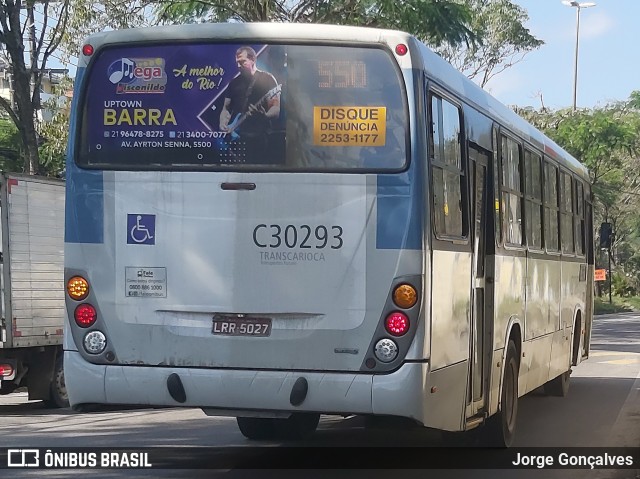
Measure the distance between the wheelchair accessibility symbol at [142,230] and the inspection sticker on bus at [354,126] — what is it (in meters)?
1.24

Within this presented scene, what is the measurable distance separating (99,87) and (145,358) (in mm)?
1893

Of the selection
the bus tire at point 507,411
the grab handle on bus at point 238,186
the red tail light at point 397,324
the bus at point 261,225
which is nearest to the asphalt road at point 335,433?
the bus tire at point 507,411

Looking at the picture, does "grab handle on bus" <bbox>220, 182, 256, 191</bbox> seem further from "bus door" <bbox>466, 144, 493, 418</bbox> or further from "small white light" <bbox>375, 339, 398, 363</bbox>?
"bus door" <bbox>466, 144, 493, 418</bbox>

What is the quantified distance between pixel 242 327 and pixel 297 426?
3.36 metres

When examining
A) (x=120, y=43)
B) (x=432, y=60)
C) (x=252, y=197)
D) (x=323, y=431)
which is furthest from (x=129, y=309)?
(x=323, y=431)

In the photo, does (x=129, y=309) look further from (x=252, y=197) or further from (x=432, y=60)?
(x=432, y=60)

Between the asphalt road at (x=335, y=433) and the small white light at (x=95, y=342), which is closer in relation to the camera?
the small white light at (x=95, y=342)

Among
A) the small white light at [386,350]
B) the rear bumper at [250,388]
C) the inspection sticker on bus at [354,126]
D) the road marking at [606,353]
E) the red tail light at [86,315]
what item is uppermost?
the inspection sticker on bus at [354,126]

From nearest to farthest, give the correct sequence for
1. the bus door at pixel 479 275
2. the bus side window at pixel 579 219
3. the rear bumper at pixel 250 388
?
the rear bumper at pixel 250 388
the bus door at pixel 479 275
the bus side window at pixel 579 219

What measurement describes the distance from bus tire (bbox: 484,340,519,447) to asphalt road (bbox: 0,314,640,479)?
0.27m

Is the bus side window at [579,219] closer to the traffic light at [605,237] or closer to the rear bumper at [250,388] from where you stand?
the traffic light at [605,237]

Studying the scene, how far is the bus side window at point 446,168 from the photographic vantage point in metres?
8.25

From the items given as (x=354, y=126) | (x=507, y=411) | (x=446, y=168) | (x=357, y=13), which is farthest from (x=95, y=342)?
(x=357, y=13)

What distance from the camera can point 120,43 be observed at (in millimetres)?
8391
